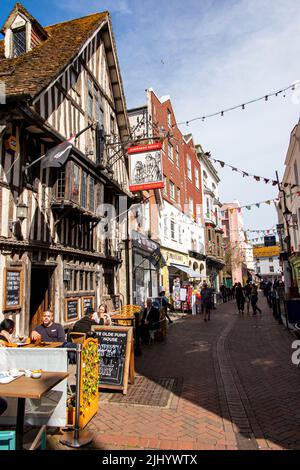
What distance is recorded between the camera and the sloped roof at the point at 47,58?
7.62m

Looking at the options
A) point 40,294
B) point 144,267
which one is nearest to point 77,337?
point 40,294

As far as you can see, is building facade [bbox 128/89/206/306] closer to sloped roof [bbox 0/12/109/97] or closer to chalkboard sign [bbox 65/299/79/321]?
sloped roof [bbox 0/12/109/97]

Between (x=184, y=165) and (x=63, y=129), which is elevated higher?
(x=184, y=165)

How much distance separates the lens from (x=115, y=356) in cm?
635

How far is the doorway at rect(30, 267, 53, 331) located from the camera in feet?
29.5

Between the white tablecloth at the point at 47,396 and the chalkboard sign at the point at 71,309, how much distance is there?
4954 mm

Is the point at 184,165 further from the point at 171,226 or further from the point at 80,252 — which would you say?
the point at 80,252

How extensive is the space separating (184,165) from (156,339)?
19336 mm

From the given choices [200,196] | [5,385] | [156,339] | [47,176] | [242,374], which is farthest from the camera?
[200,196]

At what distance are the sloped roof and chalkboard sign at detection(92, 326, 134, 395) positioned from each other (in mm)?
5360

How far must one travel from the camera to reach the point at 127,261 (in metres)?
15.4

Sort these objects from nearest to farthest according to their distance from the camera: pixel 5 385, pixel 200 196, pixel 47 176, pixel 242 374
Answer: pixel 5 385, pixel 242 374, pixel 47 176, pixel 200 196
